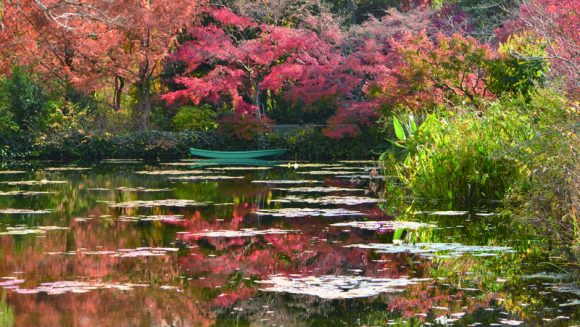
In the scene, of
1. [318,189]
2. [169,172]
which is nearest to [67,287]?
[318,189]

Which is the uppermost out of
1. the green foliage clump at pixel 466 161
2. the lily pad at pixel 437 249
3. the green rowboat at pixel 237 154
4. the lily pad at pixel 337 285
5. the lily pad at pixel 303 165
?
the green foliage clump at pixel 466 161

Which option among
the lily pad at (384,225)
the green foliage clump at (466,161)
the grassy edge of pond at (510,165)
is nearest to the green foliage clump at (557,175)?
the grassy edge of pond at (510,165)

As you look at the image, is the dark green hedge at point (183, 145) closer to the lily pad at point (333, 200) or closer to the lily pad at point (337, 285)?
the lily pad at point (333, 200)

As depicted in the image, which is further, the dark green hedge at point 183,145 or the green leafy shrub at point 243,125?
the green leafy shrub at point 243,125

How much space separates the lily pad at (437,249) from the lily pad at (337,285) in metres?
1.42

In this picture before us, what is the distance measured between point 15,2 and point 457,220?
62.8 feet

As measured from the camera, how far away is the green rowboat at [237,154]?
27494 mm

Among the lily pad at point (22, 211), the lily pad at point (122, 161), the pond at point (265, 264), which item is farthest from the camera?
the lily pad at point (122, 161)

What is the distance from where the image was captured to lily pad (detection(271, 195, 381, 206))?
586 inches

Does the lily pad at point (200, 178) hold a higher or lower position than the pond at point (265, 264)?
higher

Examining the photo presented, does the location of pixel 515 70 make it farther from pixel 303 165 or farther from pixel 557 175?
pixel 557 175

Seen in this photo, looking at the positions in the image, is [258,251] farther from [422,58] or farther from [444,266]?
[422,58]

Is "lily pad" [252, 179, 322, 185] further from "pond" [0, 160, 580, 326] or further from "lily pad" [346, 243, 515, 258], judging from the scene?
"lily pad" [346, 243, 515, 258]

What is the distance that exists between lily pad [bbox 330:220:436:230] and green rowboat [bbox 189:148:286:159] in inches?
601
